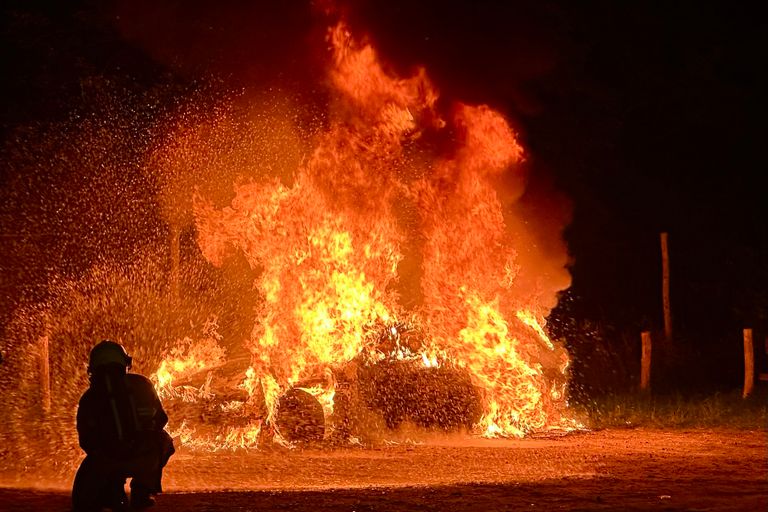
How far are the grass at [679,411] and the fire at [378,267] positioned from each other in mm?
1056

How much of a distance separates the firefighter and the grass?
850 cm

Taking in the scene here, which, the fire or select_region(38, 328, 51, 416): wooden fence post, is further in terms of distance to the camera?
select_region(38, 328, 51, 416): wooden fence post

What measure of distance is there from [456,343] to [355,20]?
193 inches

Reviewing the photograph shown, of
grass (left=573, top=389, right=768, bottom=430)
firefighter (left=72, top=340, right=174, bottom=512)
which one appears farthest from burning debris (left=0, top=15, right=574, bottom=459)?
firefighter (left=72, top=340, right=174, bottom=512)

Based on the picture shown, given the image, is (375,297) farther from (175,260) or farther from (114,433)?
(175,260)

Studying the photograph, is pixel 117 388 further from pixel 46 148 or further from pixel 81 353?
pixel 46 148

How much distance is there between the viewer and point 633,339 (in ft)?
70.6

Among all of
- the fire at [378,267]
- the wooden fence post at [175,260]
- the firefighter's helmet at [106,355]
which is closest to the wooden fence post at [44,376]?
the fire at [378,267]

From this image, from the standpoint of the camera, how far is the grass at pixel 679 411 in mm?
14008

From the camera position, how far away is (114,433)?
270 inches

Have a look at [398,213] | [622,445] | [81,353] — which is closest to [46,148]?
[81,353]

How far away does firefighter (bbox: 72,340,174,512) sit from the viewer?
6.87 m

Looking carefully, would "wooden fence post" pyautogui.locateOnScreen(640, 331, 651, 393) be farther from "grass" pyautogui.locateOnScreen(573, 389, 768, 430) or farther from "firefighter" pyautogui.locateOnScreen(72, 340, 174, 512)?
"firefighter" pyautogui.locateOnScreen(72, 340, 174, 512)

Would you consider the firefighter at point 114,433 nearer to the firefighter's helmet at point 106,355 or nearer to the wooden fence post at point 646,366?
the firefighter's helmet at point 106,355
